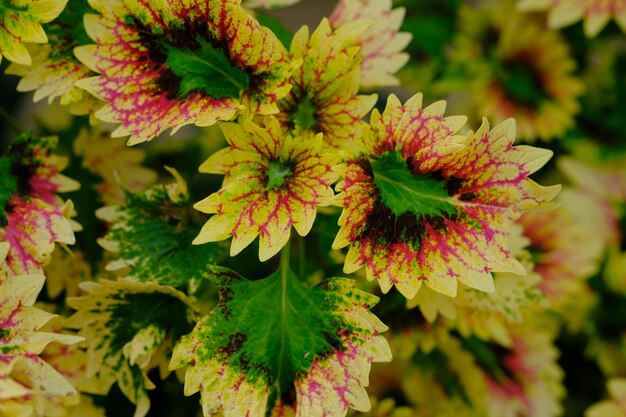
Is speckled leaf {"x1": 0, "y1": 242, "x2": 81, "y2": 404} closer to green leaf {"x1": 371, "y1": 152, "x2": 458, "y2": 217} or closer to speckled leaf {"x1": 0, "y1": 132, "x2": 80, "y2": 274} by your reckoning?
speckled leaf {"x1": 0, "y1": 132, "x2": 80, "y2": 274}

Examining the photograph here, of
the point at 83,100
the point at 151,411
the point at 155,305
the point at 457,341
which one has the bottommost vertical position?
the point at 151,411

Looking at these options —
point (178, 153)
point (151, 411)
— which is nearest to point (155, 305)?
point (151, 411)

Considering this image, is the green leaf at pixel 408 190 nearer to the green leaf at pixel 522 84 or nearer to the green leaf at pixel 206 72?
the green leaf at pixel 206 72

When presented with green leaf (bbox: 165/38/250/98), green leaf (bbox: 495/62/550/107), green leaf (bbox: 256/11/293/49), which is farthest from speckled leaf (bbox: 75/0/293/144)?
green leaf (bbox: 495/62/550/107)

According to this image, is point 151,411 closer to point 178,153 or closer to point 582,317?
point 178,153

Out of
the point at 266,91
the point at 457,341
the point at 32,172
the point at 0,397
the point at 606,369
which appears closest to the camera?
the point at 0,397

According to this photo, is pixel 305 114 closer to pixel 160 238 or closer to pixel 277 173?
pixel 277 173
